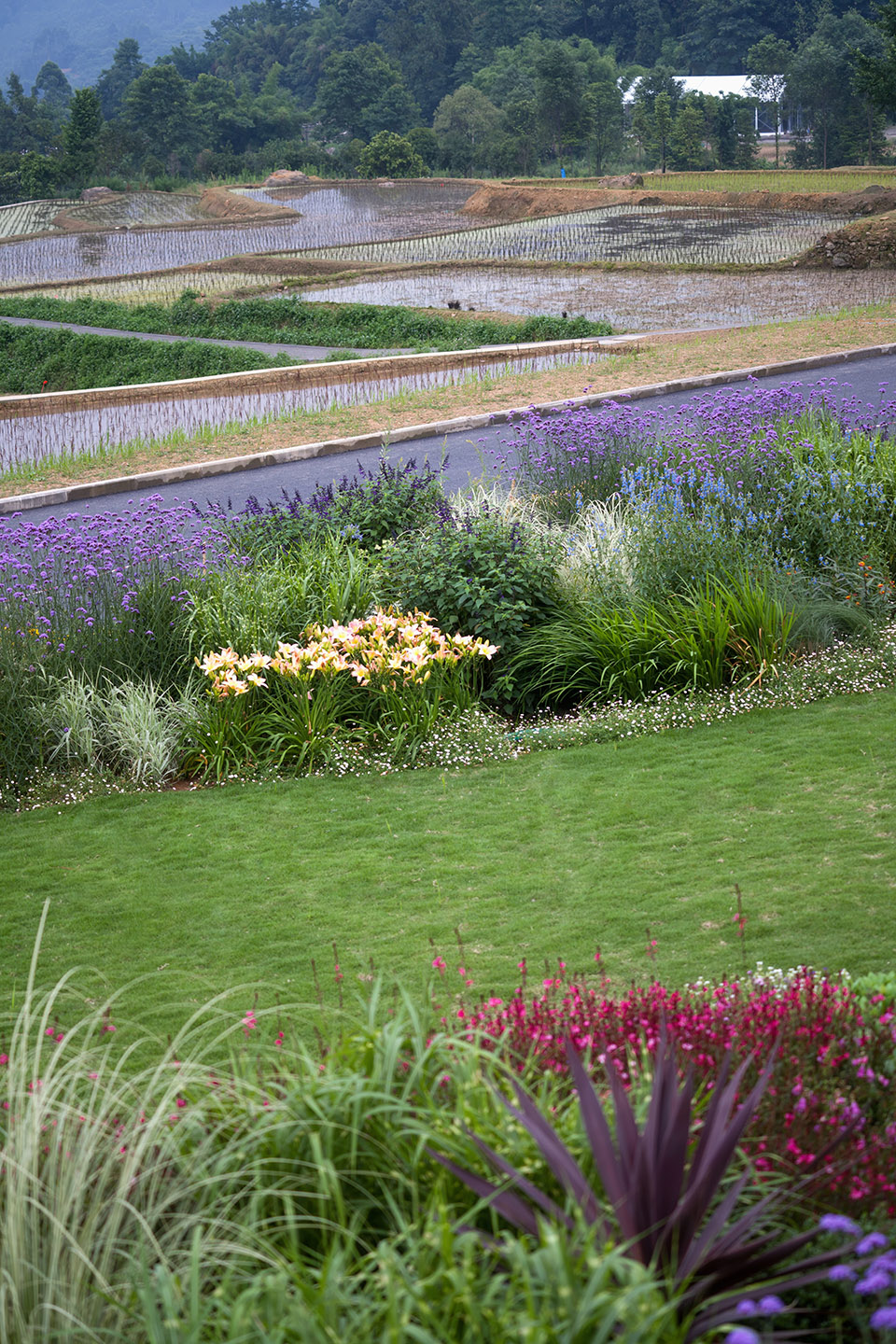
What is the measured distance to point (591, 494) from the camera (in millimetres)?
9625

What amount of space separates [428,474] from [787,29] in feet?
301

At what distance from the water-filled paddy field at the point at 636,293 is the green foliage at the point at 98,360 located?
699cm

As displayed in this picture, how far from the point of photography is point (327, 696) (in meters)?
6.96

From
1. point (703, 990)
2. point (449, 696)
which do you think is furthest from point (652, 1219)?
point (449, 696)

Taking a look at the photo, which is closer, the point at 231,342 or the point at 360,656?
the point at 360,656

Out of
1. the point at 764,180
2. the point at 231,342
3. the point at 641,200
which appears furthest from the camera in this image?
the point at 764,180

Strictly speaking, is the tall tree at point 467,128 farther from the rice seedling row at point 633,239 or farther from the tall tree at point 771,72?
the rice seedling row at point 633,239

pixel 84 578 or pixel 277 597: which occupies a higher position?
pixel 84 578

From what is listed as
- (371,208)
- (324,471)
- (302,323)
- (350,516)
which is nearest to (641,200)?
(371,208)

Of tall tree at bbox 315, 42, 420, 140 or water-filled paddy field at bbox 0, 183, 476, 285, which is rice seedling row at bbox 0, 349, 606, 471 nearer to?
water-filled paddy field at bbox 0, 183, 476, 285

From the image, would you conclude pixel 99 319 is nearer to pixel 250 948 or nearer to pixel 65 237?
pixel 65 237

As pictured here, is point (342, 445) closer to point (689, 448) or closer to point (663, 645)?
point (689, 448)

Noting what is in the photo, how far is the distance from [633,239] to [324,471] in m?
33.4

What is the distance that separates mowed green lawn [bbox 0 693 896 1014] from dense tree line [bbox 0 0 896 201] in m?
49.2
